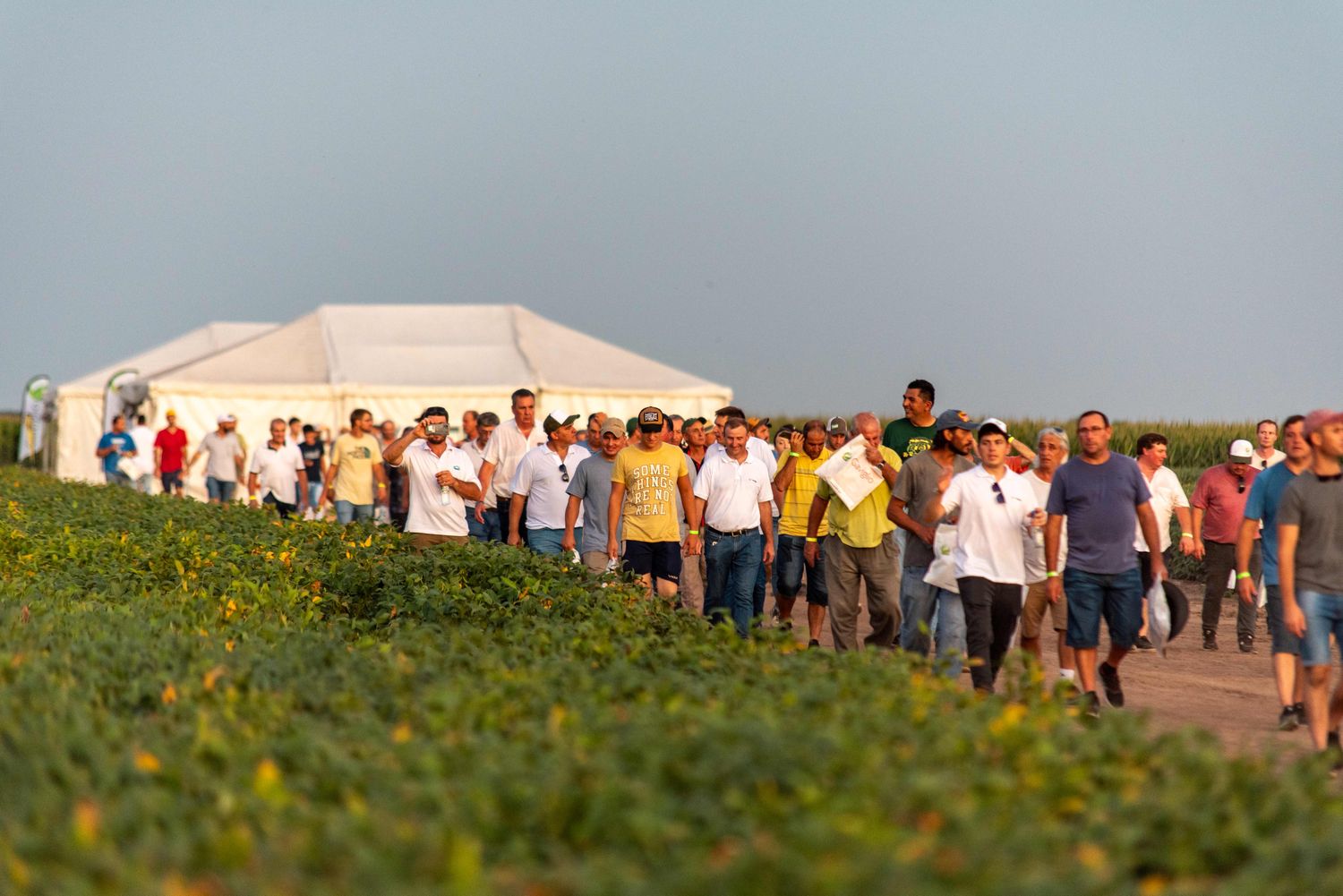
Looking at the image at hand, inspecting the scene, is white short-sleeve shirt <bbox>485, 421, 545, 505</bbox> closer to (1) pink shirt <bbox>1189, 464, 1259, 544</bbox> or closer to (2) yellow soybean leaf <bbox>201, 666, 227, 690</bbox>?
(1) pink shirt <bbox>1189, 464, 1259, 544</bbox>

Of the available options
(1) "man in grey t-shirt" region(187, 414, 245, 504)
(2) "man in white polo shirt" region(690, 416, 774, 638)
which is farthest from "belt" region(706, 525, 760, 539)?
→ (1) "man in grey t-shirt" region(187, 414, 245, 504)

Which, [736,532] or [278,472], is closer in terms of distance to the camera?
[736,532]

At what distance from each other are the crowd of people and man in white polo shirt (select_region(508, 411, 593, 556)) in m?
0.02

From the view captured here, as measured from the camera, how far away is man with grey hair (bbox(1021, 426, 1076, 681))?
440 inches

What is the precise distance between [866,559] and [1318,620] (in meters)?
3.75

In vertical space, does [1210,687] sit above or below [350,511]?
below

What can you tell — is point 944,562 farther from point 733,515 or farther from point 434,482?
point 434,482

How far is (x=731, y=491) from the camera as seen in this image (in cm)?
1280

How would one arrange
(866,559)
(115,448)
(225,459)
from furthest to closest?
(115,448), (225,459), (866,559)

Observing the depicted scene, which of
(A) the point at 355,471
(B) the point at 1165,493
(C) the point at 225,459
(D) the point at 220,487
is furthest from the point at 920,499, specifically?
(D) the point at 220,487

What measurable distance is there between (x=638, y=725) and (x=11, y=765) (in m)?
2.05

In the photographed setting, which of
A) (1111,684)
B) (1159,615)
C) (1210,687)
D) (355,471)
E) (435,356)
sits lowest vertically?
(1210,687)

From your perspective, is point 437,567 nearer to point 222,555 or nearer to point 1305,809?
point 222,555

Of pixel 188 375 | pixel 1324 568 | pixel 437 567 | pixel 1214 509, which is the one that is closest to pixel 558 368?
pixel 188 375
